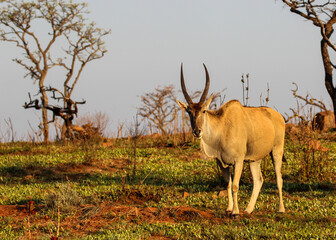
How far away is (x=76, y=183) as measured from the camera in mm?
11281

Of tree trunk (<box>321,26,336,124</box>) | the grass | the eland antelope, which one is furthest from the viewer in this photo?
tree trunk (<box>321,26,336,124</box>)

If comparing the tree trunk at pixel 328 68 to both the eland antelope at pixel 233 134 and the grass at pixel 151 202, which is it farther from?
the eland antelope at pixel 233 134

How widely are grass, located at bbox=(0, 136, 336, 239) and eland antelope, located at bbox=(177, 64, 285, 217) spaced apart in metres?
0.69

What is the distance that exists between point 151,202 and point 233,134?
234 centimetres

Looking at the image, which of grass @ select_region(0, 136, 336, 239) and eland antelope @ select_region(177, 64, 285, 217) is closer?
grass @ select_region(0, 136, 336, 239)

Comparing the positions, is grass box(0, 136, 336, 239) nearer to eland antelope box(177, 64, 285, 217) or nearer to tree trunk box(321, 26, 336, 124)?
eland antelope box(177, 64, 285, 217)

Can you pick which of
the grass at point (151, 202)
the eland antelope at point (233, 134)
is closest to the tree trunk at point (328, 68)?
the grass at point (151, 202)

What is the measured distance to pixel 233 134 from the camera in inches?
290

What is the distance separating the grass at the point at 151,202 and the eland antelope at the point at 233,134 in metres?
0.69

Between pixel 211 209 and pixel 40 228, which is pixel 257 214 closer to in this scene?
pixel 211 209

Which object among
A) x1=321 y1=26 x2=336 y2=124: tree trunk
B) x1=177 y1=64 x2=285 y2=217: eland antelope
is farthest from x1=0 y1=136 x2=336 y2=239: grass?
x1=321 y1=26 x2=336 y2=124: tree trunk

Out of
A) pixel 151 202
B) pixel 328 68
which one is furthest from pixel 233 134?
pixel 328 68

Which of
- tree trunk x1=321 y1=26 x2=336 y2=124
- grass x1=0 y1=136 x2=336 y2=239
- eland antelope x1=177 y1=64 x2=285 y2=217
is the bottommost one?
grass x1=0 y1=136 x2=336 y2=239

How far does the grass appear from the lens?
670 cm
